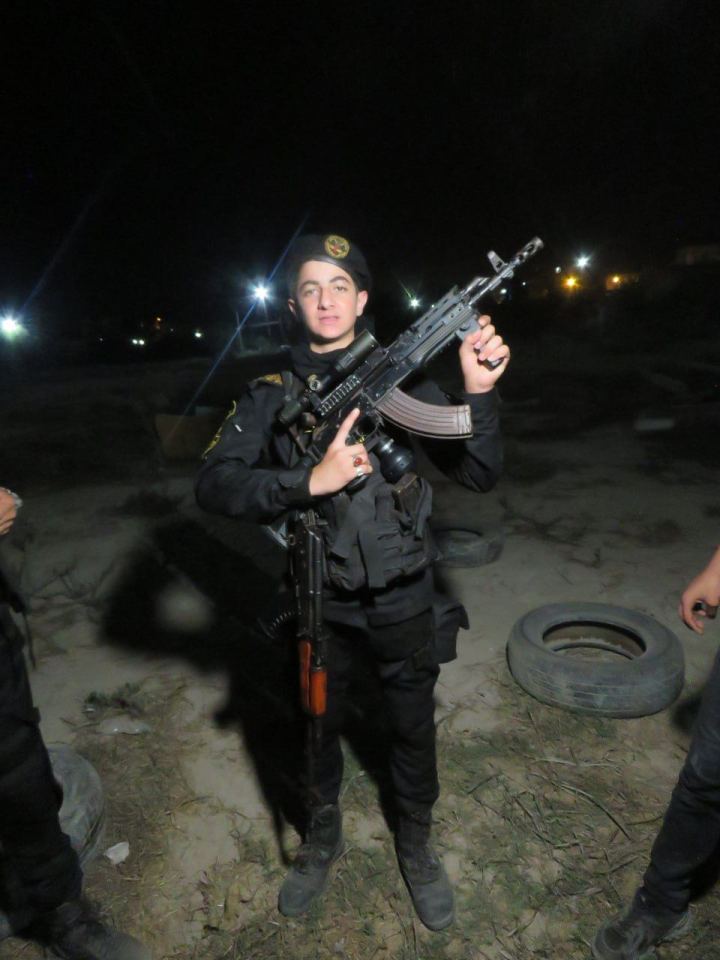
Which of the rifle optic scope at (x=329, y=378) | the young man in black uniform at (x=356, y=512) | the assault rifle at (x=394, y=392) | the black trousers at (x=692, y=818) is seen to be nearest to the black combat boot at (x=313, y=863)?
the young man in black uniform at (x=356, y=512)

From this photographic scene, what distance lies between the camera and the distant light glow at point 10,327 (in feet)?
76.2

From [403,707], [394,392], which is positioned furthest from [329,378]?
[403,707]

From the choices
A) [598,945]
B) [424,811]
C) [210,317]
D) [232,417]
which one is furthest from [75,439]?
[210,317]

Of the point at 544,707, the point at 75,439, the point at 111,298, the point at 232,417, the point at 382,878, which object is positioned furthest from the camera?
the point at 111,298

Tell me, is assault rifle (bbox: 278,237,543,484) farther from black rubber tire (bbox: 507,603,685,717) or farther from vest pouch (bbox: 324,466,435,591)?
black rubber tire (bbox: 507,603,685,717)

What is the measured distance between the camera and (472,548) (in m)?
5.30

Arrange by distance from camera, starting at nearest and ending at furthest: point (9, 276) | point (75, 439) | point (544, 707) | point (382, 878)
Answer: point (382, 878) < point (544, 707) < point (75, 439) < point (9, 276)

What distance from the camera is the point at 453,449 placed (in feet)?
7.71

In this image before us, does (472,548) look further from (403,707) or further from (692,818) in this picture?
(692,818)

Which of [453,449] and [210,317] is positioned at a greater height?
[210,317]

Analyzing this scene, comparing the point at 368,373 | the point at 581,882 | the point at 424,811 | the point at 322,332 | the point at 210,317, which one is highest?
the point at 210,317

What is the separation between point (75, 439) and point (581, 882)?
32.7ft

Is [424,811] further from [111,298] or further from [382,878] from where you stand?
[111,298]

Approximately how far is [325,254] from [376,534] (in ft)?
3.75
